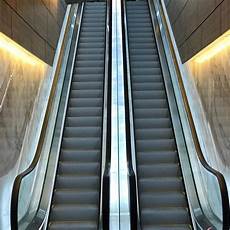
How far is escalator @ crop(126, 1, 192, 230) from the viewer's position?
5.41 meters

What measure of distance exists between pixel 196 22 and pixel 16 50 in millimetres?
2874

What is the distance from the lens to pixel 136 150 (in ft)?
21.5

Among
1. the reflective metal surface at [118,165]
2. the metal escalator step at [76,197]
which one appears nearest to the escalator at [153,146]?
the reflective metal surface at [118,165]

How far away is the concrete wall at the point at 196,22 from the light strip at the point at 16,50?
2496 millimetres

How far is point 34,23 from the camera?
6.98 meters

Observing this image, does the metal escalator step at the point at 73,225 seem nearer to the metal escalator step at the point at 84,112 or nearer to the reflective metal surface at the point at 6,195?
the reflective metal surface at the point at 6,195

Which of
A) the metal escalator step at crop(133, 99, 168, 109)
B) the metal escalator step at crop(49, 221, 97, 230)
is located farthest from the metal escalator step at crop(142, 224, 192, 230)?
the metal escalator step at crop(133, 99, 168, 109)

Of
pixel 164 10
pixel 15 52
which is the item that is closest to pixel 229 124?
pixel 15 52

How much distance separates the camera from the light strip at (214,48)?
17.6ft

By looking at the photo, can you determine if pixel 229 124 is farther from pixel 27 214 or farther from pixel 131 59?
pixel 131 59

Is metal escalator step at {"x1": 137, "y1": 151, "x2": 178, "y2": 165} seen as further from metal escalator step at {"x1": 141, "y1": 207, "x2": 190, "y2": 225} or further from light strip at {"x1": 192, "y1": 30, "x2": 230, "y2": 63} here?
light strip at {"x1": 192, "y1": 30, "x2": 230, "y2": 63}

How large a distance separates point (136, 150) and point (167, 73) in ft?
7.09

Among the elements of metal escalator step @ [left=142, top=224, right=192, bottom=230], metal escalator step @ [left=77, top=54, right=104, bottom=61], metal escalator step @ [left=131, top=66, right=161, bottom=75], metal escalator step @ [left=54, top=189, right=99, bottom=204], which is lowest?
metal escalator step @ [left=142, top=224, right=192, bottom=230]

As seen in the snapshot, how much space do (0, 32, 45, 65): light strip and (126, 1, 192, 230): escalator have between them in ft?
6.11
